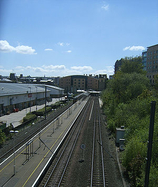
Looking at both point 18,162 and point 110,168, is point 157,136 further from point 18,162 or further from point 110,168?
point 18,162

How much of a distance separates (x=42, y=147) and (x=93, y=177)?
20.3 feet

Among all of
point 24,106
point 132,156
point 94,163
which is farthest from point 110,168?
point 24,106

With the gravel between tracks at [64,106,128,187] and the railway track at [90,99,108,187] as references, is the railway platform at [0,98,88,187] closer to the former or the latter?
the gravel between tracks at [64,106,128,187]

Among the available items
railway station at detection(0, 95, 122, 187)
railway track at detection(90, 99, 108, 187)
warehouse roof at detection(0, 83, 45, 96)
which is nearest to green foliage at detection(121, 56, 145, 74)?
warehouse roof at detection(0, 83, 45, 96)

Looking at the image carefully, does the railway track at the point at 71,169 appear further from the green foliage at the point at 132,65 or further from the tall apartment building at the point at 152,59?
the tall apartment building at the point at 152,59

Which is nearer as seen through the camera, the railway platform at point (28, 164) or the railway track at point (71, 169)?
the railway platform at point (28, 164)

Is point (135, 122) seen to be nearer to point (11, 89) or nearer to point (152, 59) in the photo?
point (11, 89)

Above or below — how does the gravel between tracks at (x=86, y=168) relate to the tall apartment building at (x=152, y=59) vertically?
below

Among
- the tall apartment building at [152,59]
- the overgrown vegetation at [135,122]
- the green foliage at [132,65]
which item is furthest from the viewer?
the tall apartment building at [152,59]

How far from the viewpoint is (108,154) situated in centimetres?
1420

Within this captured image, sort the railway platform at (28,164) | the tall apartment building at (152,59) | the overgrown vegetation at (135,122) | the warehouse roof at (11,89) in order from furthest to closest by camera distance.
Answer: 1. the tall apartment building at (152,59)
2. the warehouse roof at (11,89)
3. the railway platform at (28,164)
4. the overgrown vegetation at (135,122)

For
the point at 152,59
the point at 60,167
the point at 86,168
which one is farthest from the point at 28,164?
→ the point at 152,59

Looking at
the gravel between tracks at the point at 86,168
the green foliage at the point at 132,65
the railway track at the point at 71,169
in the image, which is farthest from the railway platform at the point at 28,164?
the green foliage at the point at 132,65

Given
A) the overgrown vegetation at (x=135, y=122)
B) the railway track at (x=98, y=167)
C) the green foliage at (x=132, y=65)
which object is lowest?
the railway track at (x=98, y=167)
